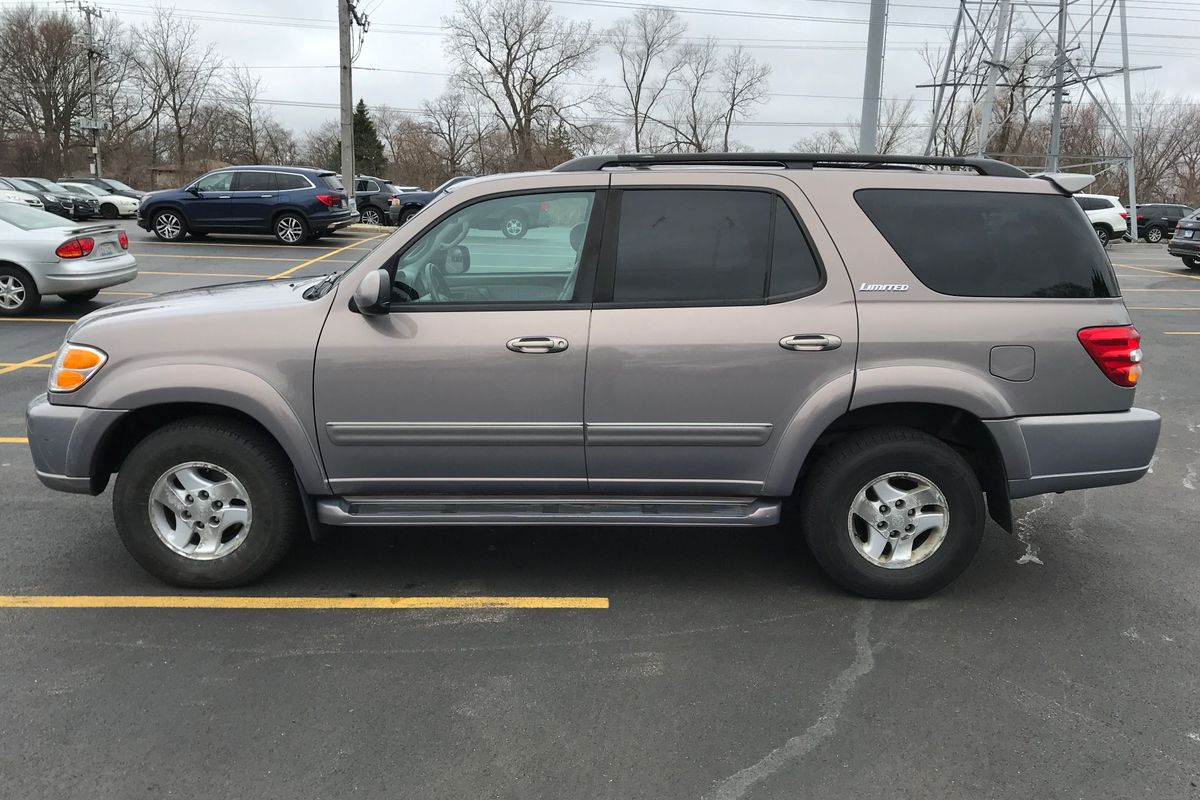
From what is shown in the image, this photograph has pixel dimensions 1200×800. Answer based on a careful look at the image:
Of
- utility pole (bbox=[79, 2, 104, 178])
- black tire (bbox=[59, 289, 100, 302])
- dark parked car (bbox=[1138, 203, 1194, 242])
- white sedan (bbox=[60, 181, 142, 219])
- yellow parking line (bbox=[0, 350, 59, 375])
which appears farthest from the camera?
utility pole (bbox=[79, 2, 104, 178])

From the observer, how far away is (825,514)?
374 centimetres

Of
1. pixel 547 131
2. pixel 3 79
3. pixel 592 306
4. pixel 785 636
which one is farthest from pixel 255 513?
pixel 3 79

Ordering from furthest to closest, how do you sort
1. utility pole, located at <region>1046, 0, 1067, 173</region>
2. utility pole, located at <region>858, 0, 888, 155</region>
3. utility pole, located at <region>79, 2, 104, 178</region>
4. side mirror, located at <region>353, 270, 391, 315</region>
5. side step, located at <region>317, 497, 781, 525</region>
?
utility pole, located at <region>79, 2, 104, 178</region> < utility pole, located at <region>1046, 0, 1067, 173</region> < utility pole, located at <region>858, 0, 888, 155</region> < side step, located at <region>317, 497, 781, 525</region> < side mirror, located at <region>353, 270, 391, 315</region>

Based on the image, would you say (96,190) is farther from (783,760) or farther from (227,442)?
(783,760)

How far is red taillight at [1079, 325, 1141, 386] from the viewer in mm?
3621

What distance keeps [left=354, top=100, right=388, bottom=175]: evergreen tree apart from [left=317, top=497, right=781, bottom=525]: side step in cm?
6342

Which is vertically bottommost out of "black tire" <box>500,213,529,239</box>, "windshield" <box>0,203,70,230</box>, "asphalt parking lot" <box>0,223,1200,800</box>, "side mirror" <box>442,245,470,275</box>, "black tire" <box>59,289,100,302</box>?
→ "asphalt parking lot" <box>0,223,1200,800</box>

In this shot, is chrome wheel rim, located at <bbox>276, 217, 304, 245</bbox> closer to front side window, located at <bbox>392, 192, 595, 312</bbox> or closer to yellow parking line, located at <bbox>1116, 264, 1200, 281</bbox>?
front side window, located at <bbox>392, 192, 595, 312</bbox>

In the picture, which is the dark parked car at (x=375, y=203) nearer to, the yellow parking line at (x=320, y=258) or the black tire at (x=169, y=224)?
the yellow parking line at (x=320, y=258)

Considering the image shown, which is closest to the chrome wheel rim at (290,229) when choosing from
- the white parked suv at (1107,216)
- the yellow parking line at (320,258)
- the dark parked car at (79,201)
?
the yellow parking line at (320,258)

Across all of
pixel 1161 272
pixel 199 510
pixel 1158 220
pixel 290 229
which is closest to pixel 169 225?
pixel 290 229

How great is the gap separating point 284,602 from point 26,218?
10093 millimetres

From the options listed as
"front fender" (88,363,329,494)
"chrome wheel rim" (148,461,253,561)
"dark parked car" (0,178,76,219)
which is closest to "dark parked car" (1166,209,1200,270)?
"front fender" (88,363,329,494)

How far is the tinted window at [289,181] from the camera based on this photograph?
812 inches
